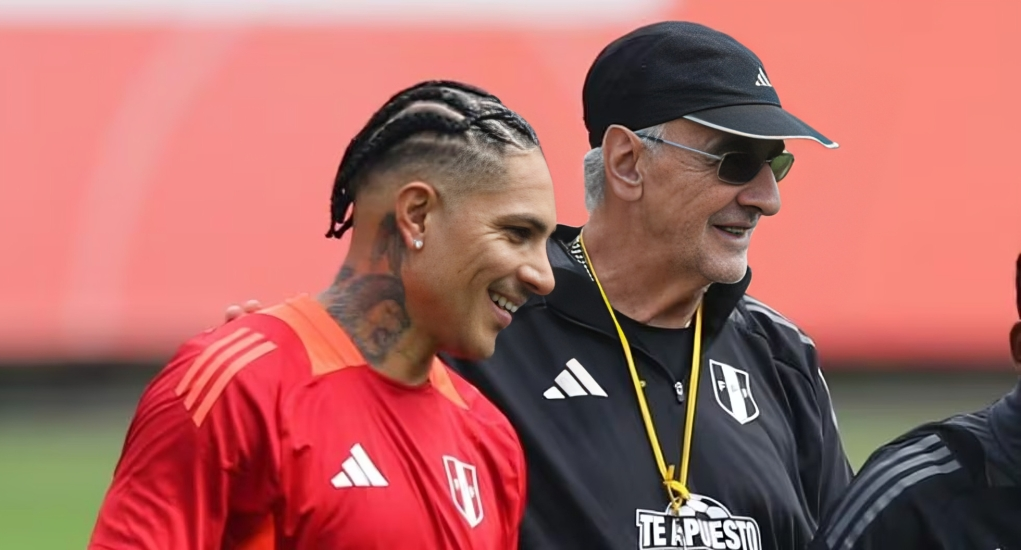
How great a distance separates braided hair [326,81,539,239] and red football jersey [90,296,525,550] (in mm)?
305

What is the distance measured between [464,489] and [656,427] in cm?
84

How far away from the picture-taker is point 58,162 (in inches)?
545

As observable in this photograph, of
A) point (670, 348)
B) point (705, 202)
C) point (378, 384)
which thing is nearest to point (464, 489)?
point (378, 384)

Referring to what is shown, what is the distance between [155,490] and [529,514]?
43.6 inches

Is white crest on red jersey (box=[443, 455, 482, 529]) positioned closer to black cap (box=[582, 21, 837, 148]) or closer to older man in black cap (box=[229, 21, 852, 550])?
older man in black cap (box=[229, 21, 852, 550])

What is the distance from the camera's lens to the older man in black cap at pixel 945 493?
308 cm

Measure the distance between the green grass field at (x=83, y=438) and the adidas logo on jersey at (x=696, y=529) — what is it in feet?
21.2

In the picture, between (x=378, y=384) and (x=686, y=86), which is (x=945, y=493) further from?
(x=686, y=86)

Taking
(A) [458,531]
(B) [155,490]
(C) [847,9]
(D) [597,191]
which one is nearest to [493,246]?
(A) [458,531]

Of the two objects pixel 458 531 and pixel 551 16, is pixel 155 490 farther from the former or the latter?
pixel 551 16

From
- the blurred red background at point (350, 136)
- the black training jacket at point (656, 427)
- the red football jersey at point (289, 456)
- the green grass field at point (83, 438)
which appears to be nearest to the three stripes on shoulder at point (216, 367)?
the red football jersey at point (289, 456)

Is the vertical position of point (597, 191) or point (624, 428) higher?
point (597, 191)

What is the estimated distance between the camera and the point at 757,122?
13.1ft

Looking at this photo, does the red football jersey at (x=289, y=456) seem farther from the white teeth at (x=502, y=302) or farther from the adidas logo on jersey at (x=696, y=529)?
the adidas logo on jersey at (x=696, y=529)
